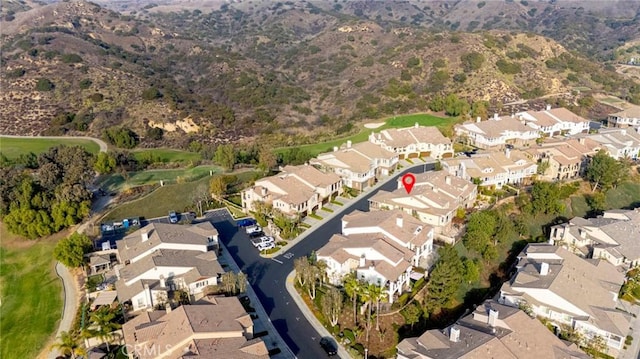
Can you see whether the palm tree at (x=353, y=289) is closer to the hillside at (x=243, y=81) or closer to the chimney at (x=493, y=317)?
the chimney at (x=493, y=317)

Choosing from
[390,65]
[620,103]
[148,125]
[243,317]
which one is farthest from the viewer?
[390,65]

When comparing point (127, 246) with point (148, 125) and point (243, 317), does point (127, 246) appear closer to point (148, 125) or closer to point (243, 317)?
point (243, 317)

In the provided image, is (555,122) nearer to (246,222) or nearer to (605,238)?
(605,238)

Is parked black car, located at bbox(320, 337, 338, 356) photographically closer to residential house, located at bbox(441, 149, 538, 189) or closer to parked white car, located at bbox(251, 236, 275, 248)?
parked white car, located at bbox(251, 236, 275, 248)

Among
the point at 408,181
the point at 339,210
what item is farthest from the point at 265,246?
the point at 408,181

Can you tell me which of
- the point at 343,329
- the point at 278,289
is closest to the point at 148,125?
the point at 278,289

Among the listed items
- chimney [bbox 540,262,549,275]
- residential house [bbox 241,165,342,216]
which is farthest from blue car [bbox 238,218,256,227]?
chimney [bbox 540,262,549,275]
